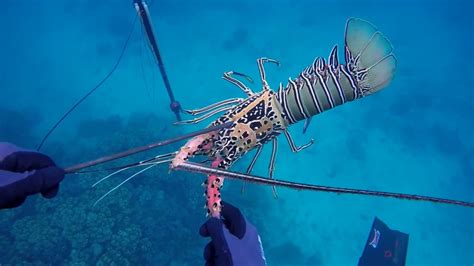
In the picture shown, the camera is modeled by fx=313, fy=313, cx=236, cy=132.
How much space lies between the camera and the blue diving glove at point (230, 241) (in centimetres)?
237

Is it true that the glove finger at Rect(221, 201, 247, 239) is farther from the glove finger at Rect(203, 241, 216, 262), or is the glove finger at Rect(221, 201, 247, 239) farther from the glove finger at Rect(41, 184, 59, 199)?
the glove finger at Rect(41, 184, 59, 199)

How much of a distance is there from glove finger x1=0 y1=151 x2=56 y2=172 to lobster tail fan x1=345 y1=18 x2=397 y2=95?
3.32 metres

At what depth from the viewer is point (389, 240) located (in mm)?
6754

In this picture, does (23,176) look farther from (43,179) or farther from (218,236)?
(218,236)

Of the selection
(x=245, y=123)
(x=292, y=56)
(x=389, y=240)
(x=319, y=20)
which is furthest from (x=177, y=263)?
(x=319, y=20)

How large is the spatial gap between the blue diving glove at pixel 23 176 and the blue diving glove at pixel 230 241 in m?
1.19

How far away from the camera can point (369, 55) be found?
377 cm

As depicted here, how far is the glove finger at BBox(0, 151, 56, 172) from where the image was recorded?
2447mm

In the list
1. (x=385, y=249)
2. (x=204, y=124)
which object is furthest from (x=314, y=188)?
(x=204, y=124)

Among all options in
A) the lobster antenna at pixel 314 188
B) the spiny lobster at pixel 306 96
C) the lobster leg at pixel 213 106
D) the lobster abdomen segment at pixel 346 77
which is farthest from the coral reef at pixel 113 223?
the lobster antenna at pixel 314 188

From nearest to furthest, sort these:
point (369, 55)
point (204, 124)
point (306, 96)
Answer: point (306, 96) → point (369, 55) → point (204, 124)

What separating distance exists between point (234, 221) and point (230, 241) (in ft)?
Result: 0.71

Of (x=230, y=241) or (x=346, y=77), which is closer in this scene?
(x=230, y=241)

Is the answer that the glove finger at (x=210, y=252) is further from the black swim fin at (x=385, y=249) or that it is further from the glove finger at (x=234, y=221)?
the black swim fin at (x=385, y=249)
